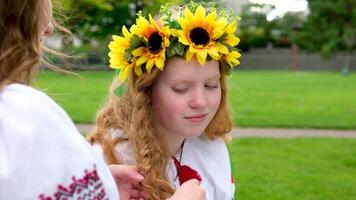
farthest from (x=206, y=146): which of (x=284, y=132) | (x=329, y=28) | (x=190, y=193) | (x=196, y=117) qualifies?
(x=329, y=28)

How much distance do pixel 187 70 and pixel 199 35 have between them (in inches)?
6.5

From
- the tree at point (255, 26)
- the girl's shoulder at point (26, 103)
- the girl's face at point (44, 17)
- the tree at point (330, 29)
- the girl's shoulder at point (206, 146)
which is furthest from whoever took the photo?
the tree at point (255, 26)

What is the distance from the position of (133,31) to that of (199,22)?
10.3 inches

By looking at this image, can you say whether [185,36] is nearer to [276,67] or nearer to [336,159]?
[336,159]

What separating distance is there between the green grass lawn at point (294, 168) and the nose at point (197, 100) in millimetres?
3347

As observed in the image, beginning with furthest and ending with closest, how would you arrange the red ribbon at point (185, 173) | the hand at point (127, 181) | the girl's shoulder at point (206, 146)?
the girl's shoulder at point (206, 146) < the red ribbon at point (185, 173) < the hand at point (127, 181)

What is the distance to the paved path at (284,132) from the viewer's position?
940 centimetres

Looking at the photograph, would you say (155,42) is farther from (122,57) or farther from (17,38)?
(17,38)

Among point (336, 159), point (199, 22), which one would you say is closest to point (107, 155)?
point (199, 22)

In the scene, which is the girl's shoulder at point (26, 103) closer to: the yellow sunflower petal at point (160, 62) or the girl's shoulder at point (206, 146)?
the yellow sunflower petal at point (160, 62)

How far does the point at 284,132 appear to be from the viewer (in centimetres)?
982

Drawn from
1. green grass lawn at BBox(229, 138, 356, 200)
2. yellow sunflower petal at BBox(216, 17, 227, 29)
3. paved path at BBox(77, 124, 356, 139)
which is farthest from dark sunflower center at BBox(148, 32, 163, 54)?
paved path at BBox(77, 124, 356, 139)

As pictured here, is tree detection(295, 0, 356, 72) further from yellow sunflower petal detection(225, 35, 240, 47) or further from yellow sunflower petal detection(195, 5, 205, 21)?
yellow sunflower petal detection(195, 5, 205, 21)

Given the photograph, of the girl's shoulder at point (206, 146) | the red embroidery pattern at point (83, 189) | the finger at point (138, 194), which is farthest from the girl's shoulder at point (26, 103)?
the girl's shoulder at point (206, 146)
